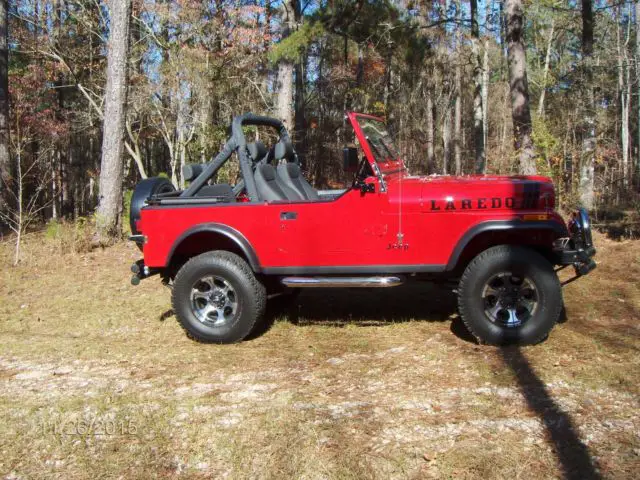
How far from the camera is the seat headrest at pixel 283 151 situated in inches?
223

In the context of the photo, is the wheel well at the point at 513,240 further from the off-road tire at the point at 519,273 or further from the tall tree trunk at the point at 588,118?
the tall tree trunk at the point at 588,118

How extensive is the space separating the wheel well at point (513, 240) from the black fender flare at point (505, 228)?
7 cm

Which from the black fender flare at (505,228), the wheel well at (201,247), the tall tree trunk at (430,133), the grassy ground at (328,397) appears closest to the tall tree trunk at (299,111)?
the tall tree trunk at (430,133)

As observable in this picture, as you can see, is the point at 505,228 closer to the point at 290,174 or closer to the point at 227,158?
the point at 290,174

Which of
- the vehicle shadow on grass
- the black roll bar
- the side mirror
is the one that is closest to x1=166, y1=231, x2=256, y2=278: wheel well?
the black roll bar

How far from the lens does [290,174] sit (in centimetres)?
605

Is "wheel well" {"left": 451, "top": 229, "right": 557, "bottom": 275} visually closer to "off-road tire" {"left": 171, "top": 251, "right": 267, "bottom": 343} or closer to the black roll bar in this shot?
"off-road tire" {"left": 171, "top": 251, "right": 267, "bottom": 343}

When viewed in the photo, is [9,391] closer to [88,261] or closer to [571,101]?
[88,261]

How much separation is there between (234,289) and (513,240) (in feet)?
8.38

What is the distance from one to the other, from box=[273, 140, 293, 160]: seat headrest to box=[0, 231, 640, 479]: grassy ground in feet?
5.85

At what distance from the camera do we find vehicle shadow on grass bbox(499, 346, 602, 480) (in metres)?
2.91

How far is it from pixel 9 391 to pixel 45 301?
332 cm

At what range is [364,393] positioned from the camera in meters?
4.05

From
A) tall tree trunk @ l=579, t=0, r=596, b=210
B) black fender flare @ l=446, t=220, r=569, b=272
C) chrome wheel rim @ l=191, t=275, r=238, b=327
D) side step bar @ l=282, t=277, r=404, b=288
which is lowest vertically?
chrome wheel rim @ l=191, t=275, r=238, b=327
